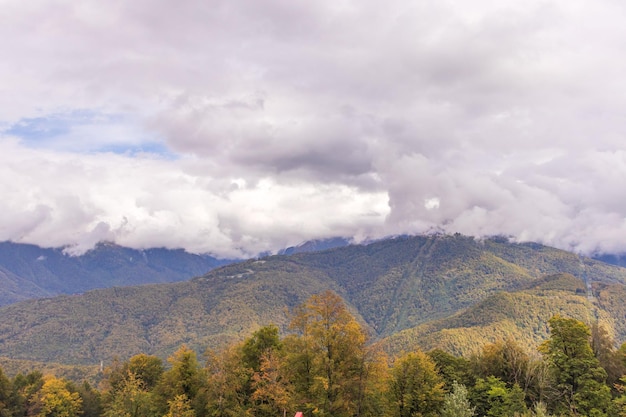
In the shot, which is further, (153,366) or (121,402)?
(153,366)

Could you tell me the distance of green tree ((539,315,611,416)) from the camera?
6312 cm

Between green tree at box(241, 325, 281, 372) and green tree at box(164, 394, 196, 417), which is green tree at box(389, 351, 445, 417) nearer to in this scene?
green tree at box(241, 325, 281, 372)

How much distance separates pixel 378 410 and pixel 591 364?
116 ft

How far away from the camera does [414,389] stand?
203ft

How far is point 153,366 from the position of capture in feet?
329

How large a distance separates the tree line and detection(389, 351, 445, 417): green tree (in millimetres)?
144

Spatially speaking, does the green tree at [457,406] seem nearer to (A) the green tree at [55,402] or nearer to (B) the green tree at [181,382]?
(B) the green tree at [181,382]

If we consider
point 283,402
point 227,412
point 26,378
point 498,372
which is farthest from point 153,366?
point 498,372

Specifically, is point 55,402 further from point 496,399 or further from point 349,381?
point 496,399

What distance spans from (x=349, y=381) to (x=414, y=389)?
16.6 m

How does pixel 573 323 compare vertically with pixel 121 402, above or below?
above

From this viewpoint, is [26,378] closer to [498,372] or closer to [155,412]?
[155,412]

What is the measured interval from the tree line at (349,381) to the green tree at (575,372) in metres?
0.16

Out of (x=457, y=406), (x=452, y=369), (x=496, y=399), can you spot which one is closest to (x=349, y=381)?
(x=457, y=406)
